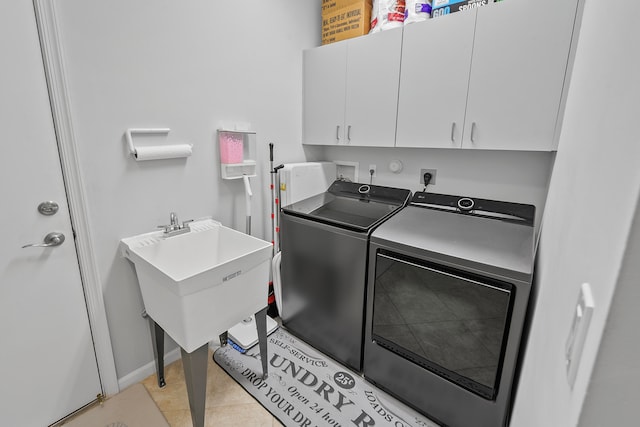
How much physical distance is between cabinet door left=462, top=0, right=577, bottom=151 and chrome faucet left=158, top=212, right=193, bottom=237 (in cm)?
177

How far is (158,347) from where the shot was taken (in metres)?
1.64

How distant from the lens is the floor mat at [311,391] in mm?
1517

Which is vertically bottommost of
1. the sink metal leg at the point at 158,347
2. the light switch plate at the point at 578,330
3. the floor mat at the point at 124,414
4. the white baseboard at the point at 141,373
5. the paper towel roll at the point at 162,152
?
the floor mat at the point at 124,414

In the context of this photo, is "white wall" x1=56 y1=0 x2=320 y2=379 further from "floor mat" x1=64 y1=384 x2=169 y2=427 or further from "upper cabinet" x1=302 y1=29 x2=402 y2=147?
"upper cabinet" x1=302 y1=29 x2=402 y2=147

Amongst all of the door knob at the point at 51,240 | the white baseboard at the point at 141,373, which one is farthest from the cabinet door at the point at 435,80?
the white baseboard at the point at 141,373

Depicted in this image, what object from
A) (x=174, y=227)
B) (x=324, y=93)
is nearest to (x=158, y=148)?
(x=174, y=227)

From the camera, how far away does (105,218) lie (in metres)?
1.47

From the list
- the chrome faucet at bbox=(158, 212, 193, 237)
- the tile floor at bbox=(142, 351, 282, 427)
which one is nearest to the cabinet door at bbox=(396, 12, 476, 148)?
the chrome faucet at bbox=(158, 212, 193, 237)

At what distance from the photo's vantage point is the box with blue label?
161 cm

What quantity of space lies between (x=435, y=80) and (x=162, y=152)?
5.35 ft

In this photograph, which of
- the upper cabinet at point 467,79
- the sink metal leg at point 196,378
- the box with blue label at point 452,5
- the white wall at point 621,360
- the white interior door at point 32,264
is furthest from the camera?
the box with blue label at point 452,5

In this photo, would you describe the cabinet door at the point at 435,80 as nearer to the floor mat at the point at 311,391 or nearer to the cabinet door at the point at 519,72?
the cabinet door at the point at 519,72

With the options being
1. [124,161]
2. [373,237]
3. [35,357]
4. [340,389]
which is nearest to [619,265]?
[373,237]

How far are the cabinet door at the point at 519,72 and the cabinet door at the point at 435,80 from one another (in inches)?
2.5
